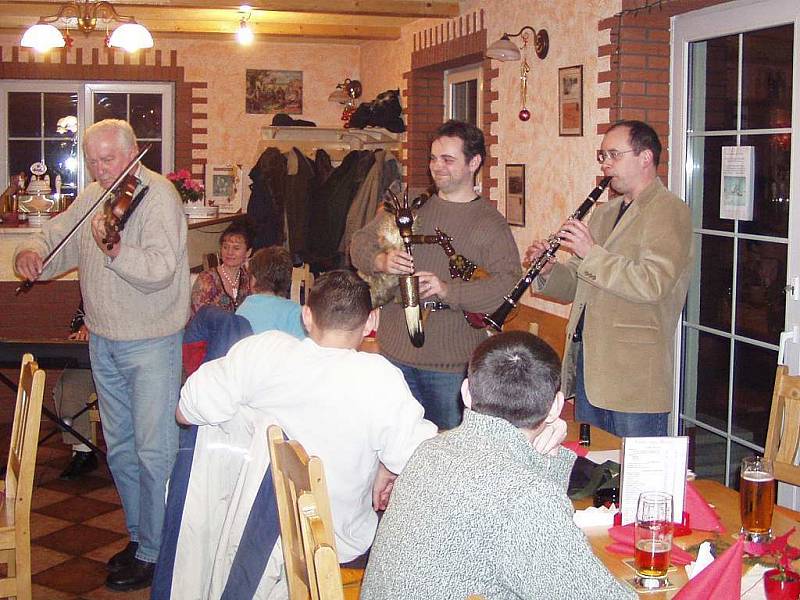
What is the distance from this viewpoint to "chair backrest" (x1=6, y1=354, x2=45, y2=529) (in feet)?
9.04

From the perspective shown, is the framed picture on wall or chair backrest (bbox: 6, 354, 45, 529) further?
the framed picture on wall

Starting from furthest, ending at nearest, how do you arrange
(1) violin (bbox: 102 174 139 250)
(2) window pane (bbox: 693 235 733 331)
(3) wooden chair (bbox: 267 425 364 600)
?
1. (2) window pane (bbox: 693 235 733 331)
2. (1) violin (bbox: 102 174 139 250)
3. (3) wooden chair (bbox: 267 425 364 600)

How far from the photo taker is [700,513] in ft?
6.97

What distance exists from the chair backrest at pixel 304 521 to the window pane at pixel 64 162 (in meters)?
7.22

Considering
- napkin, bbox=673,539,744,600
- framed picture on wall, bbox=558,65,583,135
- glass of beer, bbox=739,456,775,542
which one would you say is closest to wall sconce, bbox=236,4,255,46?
framed picture on wall, bbox=558,65,583,135

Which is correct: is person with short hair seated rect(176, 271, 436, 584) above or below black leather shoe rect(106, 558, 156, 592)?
above

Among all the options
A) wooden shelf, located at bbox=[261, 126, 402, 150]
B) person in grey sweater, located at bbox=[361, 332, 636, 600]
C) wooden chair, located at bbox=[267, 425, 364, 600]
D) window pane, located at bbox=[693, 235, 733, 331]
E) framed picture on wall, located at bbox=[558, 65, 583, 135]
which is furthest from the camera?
wooden shelf, located at bbox=[261, 126, 402, 150]

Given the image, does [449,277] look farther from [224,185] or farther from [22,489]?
[224,185]

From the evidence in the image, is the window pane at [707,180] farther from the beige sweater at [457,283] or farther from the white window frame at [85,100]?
the white window frame at [85,100]

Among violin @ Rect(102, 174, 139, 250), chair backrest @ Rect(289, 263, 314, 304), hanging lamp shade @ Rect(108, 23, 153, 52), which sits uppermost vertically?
hanging lamp shade @ Rect(108, 23, 153, 52)

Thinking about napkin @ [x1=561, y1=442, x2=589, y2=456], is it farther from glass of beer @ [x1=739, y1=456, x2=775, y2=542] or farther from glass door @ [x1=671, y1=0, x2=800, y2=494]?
glass door @ [x1=671, y1=0, x2=800, y2=494]

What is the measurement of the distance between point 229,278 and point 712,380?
233 cm

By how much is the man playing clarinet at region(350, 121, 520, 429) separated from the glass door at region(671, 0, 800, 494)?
102 centimetres

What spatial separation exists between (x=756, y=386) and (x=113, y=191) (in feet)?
7.94
